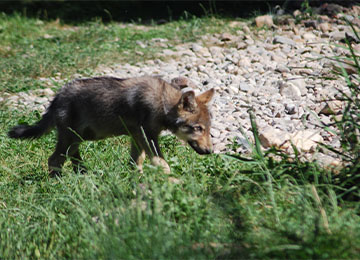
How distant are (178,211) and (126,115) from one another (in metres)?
2.21

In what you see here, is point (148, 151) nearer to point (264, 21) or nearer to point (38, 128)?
point (38, 128)

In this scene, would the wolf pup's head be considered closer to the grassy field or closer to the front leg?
the grassy field

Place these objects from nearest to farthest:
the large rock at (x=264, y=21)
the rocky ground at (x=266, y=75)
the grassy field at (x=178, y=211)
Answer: the grassy field at (x=178, y=211) < the rocky ground at (x=266, y=75) < the large rock at (x=264, y=21)

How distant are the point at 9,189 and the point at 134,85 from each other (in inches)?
72.9

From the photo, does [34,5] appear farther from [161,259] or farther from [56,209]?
[161,259]

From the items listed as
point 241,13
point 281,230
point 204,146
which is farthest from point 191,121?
point 241,13

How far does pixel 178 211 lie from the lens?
3.83 meters

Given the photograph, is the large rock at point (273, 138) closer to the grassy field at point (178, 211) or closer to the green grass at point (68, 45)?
the grassy field at point (178, 211)

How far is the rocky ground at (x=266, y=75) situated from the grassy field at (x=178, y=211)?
102 cm

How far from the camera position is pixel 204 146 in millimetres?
5602

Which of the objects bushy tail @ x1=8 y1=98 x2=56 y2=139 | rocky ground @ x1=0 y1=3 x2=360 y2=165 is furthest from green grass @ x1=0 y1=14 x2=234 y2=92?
bushy tail @ x1=8 y1=98 x2=56 y2=139

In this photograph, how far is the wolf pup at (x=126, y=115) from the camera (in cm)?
566

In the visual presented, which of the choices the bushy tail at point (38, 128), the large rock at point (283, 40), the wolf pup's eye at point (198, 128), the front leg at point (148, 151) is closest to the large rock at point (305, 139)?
the wolf pup's eye at point (198, 128)

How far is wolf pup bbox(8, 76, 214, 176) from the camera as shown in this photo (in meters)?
5.66
